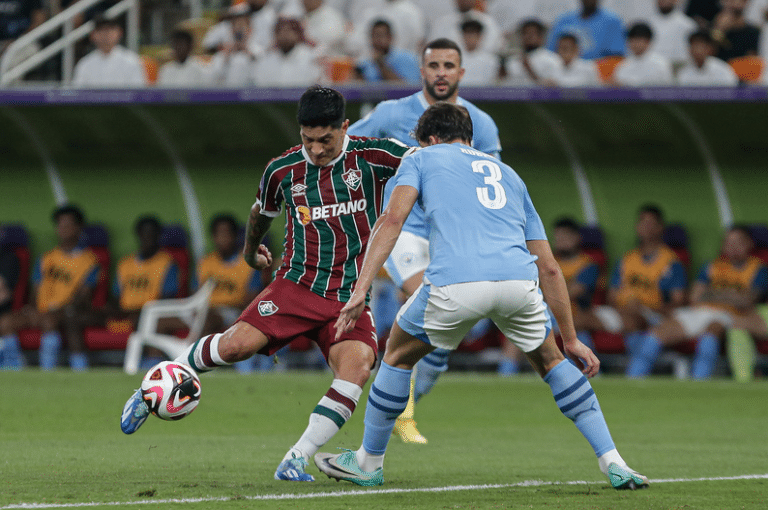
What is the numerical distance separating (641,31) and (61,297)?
286 inches

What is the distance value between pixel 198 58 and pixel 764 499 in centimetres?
1092

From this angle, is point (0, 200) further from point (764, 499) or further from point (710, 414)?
point (764, 499)

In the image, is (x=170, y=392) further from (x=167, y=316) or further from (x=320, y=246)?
(x=167, y=316)

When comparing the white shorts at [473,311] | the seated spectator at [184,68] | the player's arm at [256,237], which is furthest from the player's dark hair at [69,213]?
the white shorts at [473,311]

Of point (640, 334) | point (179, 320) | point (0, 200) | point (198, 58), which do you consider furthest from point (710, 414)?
point (0, 200)

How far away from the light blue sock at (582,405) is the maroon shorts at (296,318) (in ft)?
3.06

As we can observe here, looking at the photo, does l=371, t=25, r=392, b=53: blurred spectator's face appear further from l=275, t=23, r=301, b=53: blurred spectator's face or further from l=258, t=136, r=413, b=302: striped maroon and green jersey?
l=258, t=136, r=413, b=302: striped maroon and green jersey

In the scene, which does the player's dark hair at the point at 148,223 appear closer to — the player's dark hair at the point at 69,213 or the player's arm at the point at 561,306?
the player's dark hair at the point at 69,213

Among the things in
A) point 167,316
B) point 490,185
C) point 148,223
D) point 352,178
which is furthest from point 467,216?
point 148,223

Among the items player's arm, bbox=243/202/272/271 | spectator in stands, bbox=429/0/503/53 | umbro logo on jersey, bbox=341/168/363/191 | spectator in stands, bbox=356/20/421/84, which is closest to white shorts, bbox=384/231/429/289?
player's arm, bbox=243/202/272/271

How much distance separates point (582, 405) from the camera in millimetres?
4879

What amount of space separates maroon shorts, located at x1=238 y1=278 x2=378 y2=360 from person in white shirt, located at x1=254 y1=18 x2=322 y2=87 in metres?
7.66

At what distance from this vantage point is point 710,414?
884 centimetres

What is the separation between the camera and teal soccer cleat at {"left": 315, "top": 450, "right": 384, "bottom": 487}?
16.6ft
